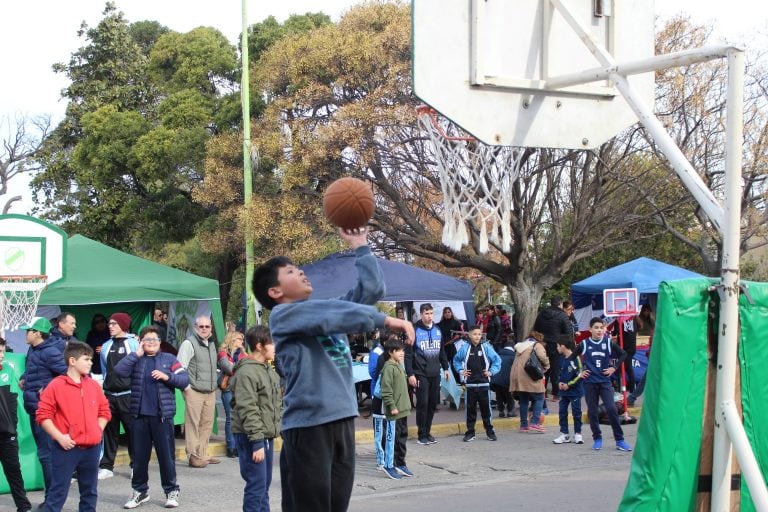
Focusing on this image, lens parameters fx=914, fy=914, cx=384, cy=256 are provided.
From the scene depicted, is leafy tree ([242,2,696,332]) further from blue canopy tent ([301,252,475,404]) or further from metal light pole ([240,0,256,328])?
blue canopy tent ([301,252,475,404])

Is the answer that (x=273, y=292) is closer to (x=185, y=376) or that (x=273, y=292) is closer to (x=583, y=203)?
(x=185, y=376)

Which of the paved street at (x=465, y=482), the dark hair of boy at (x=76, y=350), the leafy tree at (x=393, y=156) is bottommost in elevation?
the paved street at (x=465, y=482)

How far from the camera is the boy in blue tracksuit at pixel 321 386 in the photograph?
13.6ft

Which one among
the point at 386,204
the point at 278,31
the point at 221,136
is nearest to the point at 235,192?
the point at 221,136

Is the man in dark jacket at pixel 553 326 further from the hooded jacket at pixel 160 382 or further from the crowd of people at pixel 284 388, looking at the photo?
the hooded jacket at pixel 160 382

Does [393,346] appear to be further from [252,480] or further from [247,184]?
[247,184]

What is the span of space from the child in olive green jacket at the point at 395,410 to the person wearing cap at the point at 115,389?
9.80 feet

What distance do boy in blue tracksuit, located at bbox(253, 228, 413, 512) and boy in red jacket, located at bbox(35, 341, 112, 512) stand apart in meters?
3.79

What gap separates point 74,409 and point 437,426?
24.7ft

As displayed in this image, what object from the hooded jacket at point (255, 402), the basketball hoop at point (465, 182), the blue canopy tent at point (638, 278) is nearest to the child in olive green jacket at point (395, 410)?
the basketball hoop at point (465, 182)

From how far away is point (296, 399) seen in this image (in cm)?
425

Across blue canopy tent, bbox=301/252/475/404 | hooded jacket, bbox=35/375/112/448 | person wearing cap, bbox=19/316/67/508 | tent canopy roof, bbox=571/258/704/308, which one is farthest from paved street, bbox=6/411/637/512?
tent canopy roof, bbox=571/258/704/308

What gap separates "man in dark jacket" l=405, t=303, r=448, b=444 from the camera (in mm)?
13023

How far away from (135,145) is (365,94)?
7.03 metres
